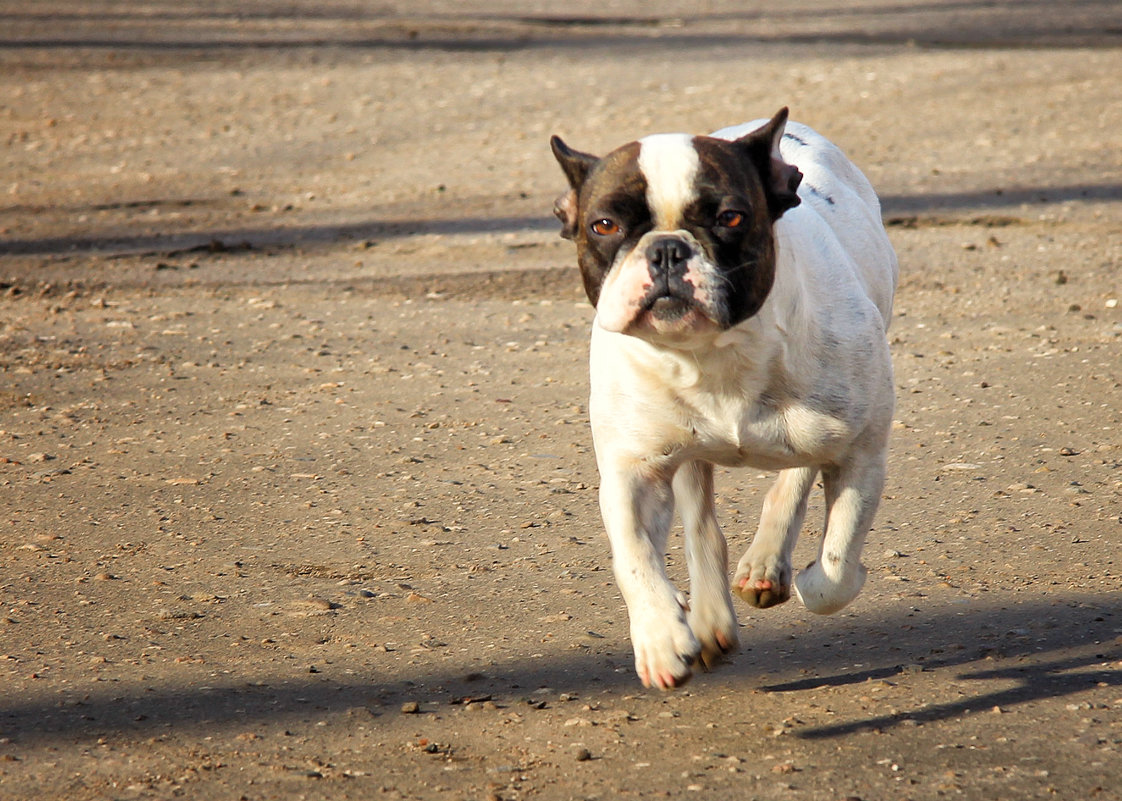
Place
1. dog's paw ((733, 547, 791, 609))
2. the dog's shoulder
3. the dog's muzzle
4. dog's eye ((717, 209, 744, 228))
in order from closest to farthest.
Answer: the dog's muzzle, dog's eye ((717, 209, 744, 228)), the dog's shoulder, dog's paw ((733, 547, 791, 609))

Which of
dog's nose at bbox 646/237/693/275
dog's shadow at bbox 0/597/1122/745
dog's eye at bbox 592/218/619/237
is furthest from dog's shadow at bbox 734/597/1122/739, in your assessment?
dog's eye at bbox 592/218/619/237

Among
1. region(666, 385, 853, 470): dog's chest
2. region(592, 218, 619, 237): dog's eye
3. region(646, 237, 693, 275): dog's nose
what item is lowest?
→ region(666, 385, 853, 470): dog's chest

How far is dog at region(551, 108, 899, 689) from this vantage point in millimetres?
3641

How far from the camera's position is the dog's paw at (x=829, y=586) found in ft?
13.1

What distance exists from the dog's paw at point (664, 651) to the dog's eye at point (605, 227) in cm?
96

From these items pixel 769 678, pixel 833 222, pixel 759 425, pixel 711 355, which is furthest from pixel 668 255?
pixel 769 678

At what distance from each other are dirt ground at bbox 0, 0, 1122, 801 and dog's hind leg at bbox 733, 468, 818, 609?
0.17 m

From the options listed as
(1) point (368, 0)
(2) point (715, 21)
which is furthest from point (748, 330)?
(1) point (368, 0)

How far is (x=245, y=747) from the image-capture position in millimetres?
3781

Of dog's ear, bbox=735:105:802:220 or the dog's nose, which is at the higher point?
dog's ear, bbox=735:105:802:220

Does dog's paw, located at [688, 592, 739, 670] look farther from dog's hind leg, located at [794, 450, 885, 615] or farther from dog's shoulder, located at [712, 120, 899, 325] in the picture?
dog's shoulder, located at [712, 120, 899, 325]

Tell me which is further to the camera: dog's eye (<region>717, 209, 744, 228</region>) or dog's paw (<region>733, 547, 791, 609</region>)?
dog's paw (<region>733, 547, 791, 609</region>)

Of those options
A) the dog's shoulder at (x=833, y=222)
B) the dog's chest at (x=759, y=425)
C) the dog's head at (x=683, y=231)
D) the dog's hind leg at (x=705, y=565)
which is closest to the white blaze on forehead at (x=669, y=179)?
the dog's head at (x=683, y=231)

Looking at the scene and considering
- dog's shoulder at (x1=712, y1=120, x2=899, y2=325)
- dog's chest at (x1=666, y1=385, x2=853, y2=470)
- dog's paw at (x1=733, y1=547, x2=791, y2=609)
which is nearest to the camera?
dog's chest at (x1=666, y1=385, x2=853, y2=470)
